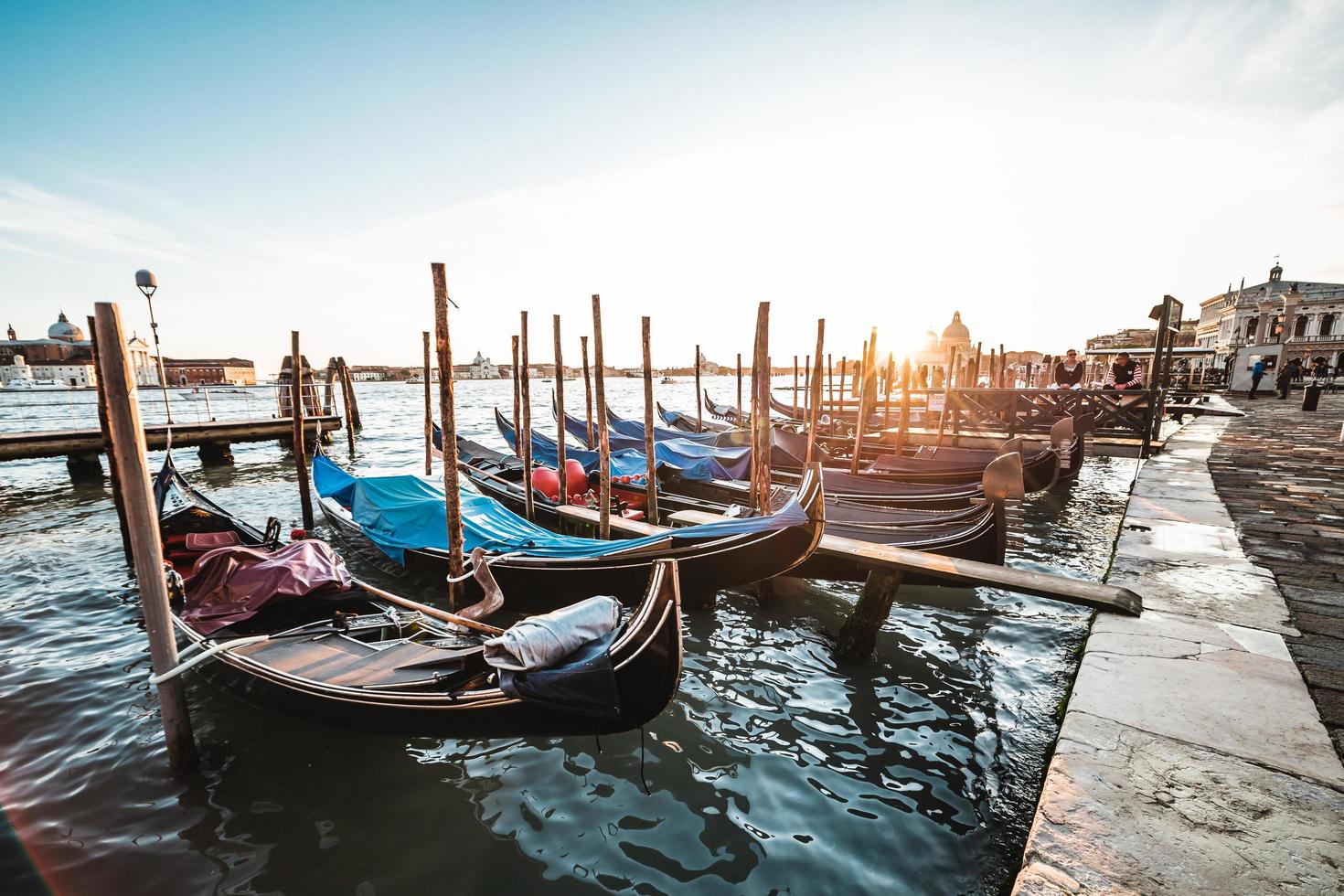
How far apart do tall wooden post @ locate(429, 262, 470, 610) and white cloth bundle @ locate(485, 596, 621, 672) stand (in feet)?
7.39

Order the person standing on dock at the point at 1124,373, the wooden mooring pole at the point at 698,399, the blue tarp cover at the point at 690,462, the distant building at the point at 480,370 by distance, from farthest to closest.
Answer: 1. the distant building at the point at 480,370
2. the wooden mooring pole at the point at 698,399
3. the person standing on dock at the point at 1124,373
4. the blue tarp cover at the point at 690,462

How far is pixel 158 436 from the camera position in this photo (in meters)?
12.3

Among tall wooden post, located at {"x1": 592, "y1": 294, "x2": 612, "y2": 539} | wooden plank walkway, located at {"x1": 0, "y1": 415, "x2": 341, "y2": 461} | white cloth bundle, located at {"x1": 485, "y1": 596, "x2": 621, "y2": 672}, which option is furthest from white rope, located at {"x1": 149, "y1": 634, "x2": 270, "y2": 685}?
wooden plank walkway, located at {"x1": 0, "y1": 415, "x2": 341, "y2": 461}

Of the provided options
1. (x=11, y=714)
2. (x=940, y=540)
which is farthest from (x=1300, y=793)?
(x=11, y=714)

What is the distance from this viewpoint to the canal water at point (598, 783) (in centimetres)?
257

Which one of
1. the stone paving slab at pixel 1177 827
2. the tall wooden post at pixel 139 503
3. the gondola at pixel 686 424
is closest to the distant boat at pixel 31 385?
A: the gondola at pixel 686 424

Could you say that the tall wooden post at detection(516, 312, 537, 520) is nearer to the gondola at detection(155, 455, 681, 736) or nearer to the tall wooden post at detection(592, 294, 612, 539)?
the tall wooden post at detection(592, 294, 612, 539)

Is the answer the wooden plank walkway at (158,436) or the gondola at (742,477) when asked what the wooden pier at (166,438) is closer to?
the wooden plank walkway at (158,436)

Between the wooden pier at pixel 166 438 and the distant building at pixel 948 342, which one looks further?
the distant building at pixel 948 342

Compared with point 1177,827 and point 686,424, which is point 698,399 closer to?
point 686,424

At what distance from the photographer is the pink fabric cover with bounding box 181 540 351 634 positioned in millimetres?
3861

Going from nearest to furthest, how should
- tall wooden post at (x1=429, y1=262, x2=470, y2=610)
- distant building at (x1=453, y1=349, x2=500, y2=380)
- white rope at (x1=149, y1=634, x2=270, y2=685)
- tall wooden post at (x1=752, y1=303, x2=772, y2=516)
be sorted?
white rope at (x1=149, y1=634, x2=270, y2=685) < tall wooden post at (x1=429, y1=262, x2=470, y2=610) < tall wooden post at (x1=752, y1=303, x2=772, y2=516) < distant building at (x1=453, y1=349, x2=500, y2=380)

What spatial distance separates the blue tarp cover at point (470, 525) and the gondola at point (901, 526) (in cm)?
100

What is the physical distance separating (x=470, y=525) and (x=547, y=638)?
3.05 metres
